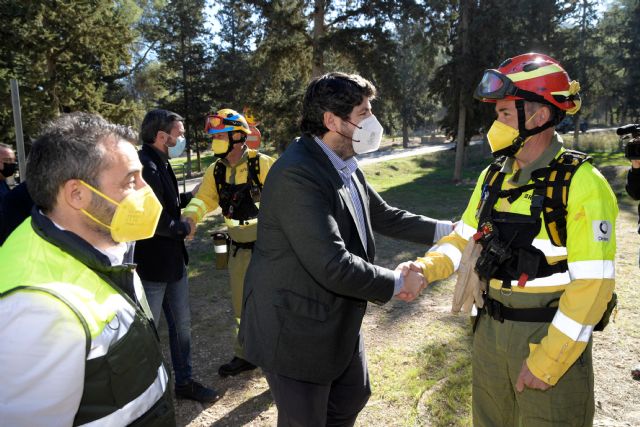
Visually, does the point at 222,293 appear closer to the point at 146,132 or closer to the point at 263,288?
the point at 146,132

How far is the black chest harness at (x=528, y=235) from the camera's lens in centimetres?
248

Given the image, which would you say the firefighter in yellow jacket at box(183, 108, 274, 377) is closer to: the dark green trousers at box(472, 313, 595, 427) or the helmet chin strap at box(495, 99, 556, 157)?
the dark green trousers at box(472, 313, 595, 427)

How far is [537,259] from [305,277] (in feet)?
4.21

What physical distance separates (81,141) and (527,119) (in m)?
2.39

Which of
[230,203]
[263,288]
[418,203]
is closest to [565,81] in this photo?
[263,288]

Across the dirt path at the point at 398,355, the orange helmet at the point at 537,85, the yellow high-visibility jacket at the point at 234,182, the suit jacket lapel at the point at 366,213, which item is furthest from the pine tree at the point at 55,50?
the orange helmet at the point at 537,85

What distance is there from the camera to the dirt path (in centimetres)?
414

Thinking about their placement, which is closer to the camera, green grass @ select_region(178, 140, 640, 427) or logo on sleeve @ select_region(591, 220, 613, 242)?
logo on sleeve @ select_region(591, 220, 613, 242)

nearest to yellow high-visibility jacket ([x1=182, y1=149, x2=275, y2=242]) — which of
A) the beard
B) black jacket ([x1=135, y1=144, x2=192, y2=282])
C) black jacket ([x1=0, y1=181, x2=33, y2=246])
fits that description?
black jacket ([x1=135, y1=144, x2=192, y2=282])

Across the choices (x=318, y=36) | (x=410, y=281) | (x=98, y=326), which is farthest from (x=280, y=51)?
(x=98, y=326)

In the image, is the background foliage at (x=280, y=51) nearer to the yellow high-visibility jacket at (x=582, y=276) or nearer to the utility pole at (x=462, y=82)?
the utility pole at (x=462, y=82)

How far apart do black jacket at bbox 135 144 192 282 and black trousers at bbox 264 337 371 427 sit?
1.75m

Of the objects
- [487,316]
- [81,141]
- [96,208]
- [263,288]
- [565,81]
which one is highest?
[565,81]

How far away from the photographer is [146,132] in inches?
163
